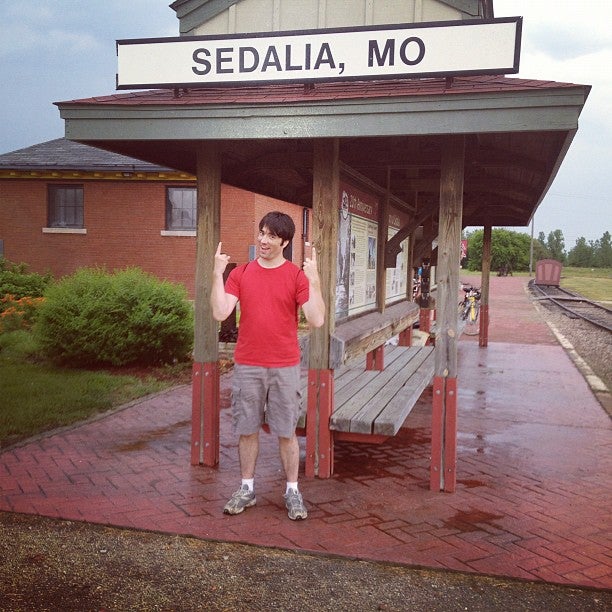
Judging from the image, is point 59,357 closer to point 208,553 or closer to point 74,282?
point 74,282

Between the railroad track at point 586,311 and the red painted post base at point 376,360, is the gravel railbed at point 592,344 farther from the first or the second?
the red painted post base at point 376,360

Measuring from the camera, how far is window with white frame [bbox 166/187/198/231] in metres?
20.7

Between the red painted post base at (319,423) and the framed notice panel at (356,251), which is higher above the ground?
the framed notice panel at (356,251)

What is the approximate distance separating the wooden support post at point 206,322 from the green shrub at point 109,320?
4425 mm

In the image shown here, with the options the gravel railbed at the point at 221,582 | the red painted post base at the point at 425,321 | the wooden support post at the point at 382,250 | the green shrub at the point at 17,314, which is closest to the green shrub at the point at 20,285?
the green shrub at the point at 17,314

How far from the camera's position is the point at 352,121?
4.41 m

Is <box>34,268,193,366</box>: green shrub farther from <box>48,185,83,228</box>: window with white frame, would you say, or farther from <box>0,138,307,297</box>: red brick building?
<box>48,185,83,228</box>: window with white frame

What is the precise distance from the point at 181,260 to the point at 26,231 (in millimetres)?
5435

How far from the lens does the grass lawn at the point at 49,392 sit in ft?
22.1

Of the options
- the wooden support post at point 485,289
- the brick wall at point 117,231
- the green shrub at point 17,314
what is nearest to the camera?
the green shrub at point 17,314

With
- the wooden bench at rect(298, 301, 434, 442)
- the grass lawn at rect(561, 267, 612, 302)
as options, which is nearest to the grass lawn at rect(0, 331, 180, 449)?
the wooden bench at rect(298, 301, 434, 442)

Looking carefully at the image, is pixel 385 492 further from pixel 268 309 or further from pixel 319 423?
pixel 268 309

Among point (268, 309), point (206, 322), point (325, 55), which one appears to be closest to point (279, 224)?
point (268, 309)

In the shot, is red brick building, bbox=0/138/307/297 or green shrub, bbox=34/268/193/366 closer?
green shrub, bbox=34/268/193/366
